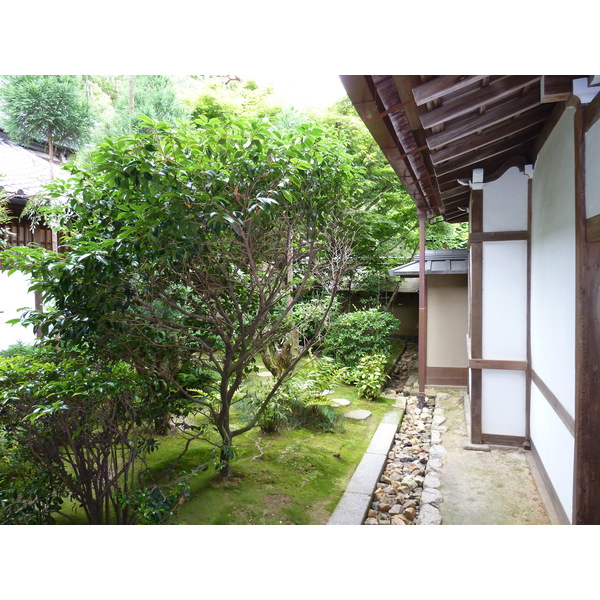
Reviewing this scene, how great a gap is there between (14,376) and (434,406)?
15.8 ft

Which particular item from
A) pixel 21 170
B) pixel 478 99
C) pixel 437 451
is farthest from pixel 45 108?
pixel 437 451

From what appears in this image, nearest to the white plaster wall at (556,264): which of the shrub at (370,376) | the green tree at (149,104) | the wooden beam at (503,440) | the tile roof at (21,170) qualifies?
the wooden beam at (503,440)

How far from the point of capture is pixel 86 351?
2879mm

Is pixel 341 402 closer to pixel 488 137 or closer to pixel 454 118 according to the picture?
pixel 488 137

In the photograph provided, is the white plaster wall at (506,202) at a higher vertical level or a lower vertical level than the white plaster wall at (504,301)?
higher

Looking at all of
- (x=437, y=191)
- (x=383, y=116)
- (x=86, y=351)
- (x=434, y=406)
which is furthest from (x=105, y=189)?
(x=434, y=406)

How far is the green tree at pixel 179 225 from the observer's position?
7.45ft

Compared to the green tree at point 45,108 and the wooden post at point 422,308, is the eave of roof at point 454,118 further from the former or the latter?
the green tree at point 45,108

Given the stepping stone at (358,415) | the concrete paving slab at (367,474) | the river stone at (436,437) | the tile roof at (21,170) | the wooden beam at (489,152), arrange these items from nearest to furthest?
1. the concrete paving slab at (367,474)
2. the wooden beam at (489,152)
3. the tile roof at (21,170)
4. the river stone at (436,437)
5. the stepping stone at (358,415)

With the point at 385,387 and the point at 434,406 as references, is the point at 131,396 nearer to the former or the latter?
the point at 434,406

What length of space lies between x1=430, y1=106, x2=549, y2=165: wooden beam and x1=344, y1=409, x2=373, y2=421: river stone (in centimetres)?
298

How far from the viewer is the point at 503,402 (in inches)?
165

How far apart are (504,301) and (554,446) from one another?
1.58 meters

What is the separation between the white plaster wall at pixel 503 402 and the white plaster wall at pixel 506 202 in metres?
1.40
